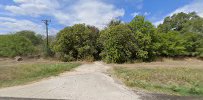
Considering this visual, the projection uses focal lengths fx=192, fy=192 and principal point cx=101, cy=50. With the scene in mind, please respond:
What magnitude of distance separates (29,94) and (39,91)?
527 millimetres

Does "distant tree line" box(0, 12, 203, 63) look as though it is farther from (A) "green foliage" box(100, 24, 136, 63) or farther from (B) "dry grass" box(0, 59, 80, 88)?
(B) "dry grass" box(0, 59, 80, 88)

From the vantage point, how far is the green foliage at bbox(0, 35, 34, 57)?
31.1 meters

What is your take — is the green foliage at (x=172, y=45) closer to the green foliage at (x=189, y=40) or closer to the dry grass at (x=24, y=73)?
the green foliage at (x=189, y=40)

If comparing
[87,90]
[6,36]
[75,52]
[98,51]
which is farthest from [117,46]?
[6,36]

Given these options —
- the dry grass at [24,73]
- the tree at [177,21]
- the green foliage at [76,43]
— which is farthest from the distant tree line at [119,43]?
the tree at [177,21]

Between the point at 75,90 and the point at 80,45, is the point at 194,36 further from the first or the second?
the point at 75,90

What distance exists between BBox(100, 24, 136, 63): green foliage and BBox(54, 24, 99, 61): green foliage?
2.46 metres

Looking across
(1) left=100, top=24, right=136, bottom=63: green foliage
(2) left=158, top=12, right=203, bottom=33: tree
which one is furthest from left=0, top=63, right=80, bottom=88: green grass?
(2) left=158, top=12, right=203, bottom=33: tree

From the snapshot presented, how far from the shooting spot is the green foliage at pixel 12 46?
31131 millimetres

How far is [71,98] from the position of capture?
641 centimetres

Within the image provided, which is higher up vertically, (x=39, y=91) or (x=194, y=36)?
(x=194, y=36)

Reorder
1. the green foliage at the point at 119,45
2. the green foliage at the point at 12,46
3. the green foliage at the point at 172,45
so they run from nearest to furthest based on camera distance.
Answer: the green foliage at the point at 119,45, the green foliage at the point at 172,45, the green foliage at the point at 12,46

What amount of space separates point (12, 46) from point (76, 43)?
43.1 ft

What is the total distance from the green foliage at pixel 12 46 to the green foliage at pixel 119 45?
16.6 m
